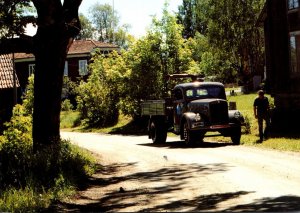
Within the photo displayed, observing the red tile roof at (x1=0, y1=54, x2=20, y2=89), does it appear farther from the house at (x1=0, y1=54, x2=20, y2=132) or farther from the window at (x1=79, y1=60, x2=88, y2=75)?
the window at (x1=79, y1=60, x2=88, y2=75)

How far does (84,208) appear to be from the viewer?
26.9 feet

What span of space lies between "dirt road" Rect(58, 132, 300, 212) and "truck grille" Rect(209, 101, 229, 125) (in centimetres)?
231

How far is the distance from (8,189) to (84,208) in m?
1.85

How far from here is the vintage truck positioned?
56.0 ft

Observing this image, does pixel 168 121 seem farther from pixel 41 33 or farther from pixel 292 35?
pixel 292 35

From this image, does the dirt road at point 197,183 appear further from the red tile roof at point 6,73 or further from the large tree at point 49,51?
the red tile roof at point 6,73

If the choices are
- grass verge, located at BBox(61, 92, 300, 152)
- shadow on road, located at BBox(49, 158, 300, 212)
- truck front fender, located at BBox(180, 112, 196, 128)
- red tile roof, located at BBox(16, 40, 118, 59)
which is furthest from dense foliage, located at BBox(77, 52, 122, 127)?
shadow on road, located at BBox(49, 158, 300, 212)

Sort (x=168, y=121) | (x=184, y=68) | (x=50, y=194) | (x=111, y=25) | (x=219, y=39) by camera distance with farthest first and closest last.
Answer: (x=111, y=25)
(x=219, y=39)
(x=184, y=68)
(x=168, y=121)
(x=50, y=194)

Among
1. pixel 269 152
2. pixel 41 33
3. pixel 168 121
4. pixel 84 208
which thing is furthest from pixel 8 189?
pixel 168 121

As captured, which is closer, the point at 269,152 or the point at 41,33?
the point at 41,33

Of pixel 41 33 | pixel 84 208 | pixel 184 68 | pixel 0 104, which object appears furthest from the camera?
pixel 0 104

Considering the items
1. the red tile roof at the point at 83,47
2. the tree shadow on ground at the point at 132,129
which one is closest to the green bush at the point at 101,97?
the tree shadow on ground at the point at 132,129

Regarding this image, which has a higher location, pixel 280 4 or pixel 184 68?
pixel 280 4

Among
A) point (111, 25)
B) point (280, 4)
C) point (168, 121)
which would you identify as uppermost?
point (111, 25)
